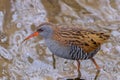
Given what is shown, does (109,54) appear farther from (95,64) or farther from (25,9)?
(25,9)

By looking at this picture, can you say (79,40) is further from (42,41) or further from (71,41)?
(42,41)

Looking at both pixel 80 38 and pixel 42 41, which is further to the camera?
pixel 42 41

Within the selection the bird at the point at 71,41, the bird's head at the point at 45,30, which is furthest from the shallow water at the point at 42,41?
the bird's head at the point at 45,30

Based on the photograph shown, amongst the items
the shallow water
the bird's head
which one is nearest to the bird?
the bird's head

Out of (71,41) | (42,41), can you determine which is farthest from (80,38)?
(42,41)

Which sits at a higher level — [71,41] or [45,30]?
[45,30]

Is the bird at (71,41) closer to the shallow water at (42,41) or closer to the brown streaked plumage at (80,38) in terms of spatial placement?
the brown streaked plumage at (80,38)

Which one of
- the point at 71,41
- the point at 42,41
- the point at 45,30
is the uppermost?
the point at 45,30

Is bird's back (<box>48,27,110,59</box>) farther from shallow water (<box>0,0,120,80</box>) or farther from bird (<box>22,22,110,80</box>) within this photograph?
shallow water (<box>0,0,120,80</box>)
